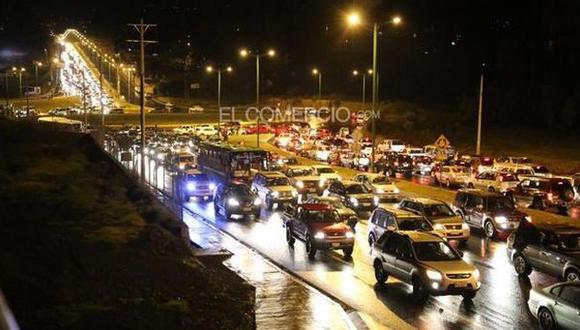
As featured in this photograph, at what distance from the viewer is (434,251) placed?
671 inches

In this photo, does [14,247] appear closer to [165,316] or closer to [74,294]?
[74,294]

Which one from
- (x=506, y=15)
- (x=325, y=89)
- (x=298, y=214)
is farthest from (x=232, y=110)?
(x=298, y=214)

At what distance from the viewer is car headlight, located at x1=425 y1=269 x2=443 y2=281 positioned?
1595 centimetres

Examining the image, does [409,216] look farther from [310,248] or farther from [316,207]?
[310,248]

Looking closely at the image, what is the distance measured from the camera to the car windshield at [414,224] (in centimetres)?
2200

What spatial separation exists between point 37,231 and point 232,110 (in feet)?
331

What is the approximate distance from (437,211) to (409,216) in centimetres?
300

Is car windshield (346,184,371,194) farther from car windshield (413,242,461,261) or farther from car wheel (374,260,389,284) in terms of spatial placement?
car windshield (413,242,461,261)

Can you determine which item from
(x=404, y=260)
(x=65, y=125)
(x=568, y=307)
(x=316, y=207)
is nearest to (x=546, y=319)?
(x=568, y=307)

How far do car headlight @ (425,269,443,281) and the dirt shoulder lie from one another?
4.28m

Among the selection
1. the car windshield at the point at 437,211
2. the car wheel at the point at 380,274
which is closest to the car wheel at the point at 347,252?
the car wheel at the point at 380,274

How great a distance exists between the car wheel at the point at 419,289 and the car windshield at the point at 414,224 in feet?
17.9

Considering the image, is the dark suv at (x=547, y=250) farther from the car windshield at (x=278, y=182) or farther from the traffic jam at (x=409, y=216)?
the car windshield at (x=278, y=182)

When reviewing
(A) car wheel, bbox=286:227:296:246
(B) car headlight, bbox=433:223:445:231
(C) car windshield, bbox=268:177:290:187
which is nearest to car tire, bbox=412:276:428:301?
(B) car headlight, bbox=433:223:445:231
